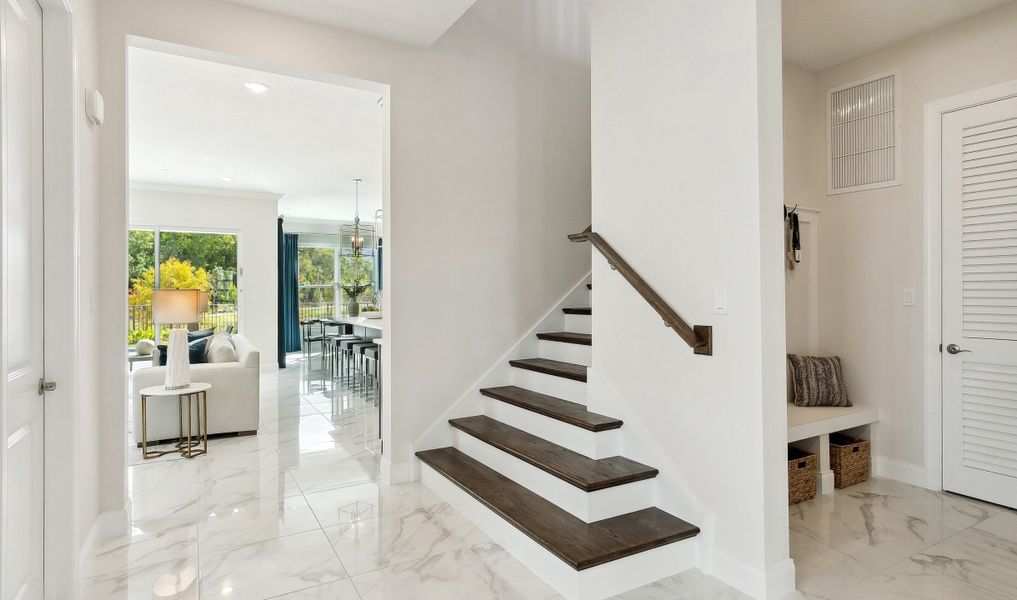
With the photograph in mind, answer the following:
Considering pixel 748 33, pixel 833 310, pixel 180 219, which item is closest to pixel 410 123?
pixel 748 33

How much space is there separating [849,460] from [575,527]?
2.10 meters

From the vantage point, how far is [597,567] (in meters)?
2.16

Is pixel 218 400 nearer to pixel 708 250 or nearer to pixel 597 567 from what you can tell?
pixel 597 567

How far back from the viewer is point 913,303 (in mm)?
3469

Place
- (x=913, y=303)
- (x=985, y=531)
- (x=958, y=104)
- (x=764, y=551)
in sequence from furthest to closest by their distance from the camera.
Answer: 1. (x=913, y=303)
2. (x=958, y=104)
3. (x=985, y=531)
4. (x=764, y=551)

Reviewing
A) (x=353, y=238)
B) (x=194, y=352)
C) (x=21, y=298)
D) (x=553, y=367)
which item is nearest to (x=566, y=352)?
(x=553, y=367)

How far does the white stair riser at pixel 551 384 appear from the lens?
3.26 m

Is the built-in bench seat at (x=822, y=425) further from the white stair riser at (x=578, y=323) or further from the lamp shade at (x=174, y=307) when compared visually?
the lamp shade at (x=174, y=307)

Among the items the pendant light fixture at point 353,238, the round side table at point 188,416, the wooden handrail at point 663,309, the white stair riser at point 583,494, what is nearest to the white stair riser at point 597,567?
the white stair riser at point 583,494

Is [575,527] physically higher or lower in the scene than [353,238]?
lower

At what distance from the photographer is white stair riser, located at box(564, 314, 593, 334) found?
12.8 ft

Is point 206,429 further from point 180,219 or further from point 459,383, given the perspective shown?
point 180,219

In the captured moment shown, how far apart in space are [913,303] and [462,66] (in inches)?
130

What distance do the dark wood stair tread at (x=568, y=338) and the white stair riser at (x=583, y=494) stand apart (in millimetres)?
946
